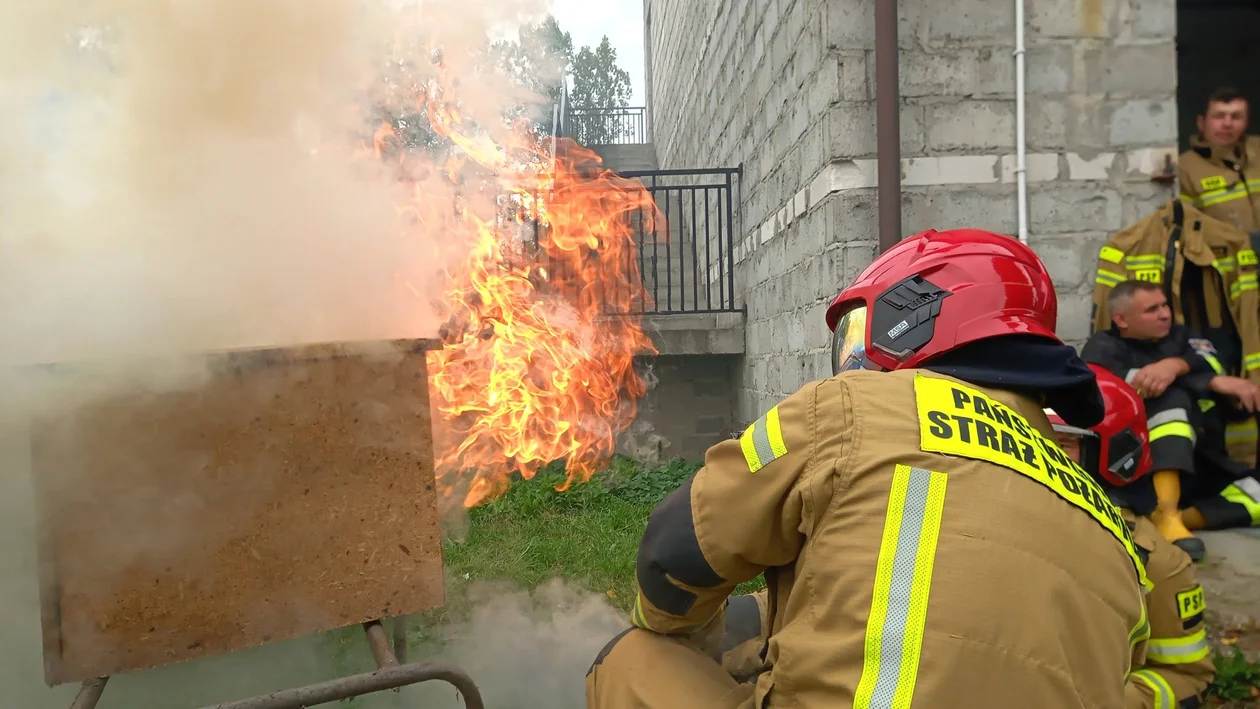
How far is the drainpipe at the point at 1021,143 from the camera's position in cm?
425

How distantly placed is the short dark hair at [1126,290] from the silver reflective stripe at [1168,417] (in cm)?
59

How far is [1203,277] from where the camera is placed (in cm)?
415

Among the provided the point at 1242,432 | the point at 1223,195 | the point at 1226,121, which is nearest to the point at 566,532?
the point at 1242,432

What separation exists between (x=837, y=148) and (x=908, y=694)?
148 inches

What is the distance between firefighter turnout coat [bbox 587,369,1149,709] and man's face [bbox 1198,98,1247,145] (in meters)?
3.87

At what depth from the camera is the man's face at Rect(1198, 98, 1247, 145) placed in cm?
422

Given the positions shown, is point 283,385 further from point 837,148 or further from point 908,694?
point 837,148

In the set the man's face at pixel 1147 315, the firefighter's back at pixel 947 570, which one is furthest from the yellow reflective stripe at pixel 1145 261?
the firefighter's back at pixel 947 570

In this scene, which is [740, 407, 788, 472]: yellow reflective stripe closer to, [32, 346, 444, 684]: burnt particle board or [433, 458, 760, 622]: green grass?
[32, 346, 444, 684]: burnt particle board

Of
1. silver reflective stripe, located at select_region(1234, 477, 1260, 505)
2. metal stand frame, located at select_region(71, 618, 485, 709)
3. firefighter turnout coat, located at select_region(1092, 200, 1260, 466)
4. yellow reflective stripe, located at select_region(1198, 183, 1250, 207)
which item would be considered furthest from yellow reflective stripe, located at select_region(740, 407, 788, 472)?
yellow reflective stripe, located at select_region(1198, 183, 1250, 207)

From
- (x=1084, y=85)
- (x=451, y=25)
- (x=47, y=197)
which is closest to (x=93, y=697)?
(x=47, y=197)

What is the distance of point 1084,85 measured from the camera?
170 inches

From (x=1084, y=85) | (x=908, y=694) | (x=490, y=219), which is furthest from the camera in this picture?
(x=490, y=219)

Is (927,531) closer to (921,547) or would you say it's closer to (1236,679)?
(921,547)
